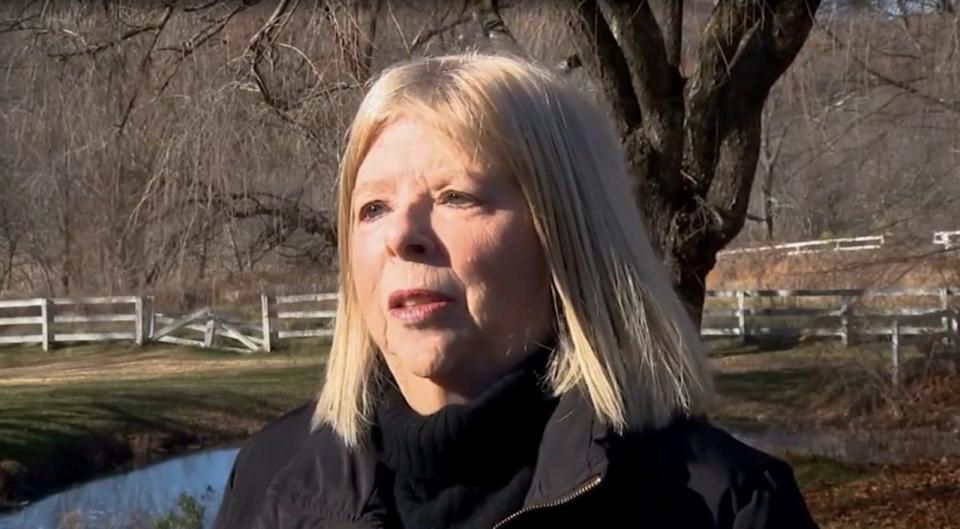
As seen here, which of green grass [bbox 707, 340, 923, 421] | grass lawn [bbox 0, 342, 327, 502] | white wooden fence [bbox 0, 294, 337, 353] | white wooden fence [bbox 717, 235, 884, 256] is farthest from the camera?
white wooden fence [bbox 0, 294, 337, 353]

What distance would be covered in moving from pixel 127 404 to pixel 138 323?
7048mm

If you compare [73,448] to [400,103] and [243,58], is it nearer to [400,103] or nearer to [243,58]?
[243,58]

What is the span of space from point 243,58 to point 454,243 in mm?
5200

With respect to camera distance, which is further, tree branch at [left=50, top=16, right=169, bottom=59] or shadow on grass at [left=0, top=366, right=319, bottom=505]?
shadow on grass at [left=0, top=366, right=319, bottom=505]

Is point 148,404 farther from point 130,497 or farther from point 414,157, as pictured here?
point 414,157

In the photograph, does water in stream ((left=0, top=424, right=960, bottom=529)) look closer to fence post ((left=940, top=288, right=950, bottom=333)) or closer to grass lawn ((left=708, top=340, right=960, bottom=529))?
grass lawn ((left=708, top=340, right=960, bottom=529))

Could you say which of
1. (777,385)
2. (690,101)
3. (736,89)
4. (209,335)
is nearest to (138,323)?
(209,335)

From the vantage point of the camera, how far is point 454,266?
1.57 meters

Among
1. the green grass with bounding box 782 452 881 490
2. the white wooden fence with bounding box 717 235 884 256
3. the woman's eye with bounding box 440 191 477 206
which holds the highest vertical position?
the woman's eye with bounding box 440 191 477 206

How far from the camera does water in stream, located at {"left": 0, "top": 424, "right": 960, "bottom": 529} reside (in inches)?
369

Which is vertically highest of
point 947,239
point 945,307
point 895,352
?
point 947,239

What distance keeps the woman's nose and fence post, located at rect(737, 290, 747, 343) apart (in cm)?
2003

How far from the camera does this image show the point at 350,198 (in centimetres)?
173

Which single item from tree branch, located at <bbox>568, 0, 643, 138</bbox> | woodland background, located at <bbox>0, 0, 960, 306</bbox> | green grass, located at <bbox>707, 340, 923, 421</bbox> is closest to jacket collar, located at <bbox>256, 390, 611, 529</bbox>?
woodland background, located at <bbox>0, 0, 960, 306</bbox>
